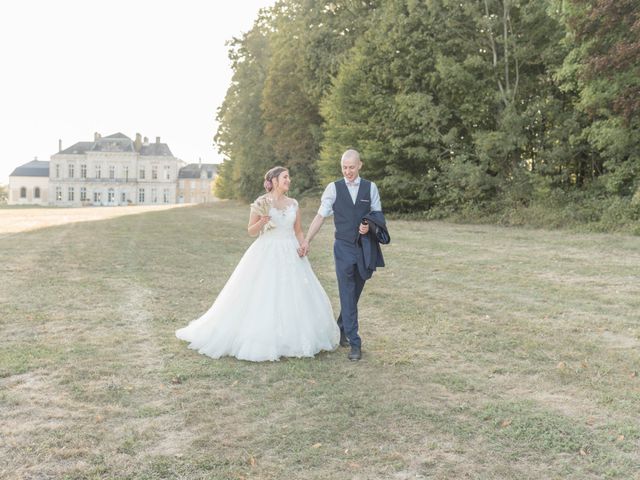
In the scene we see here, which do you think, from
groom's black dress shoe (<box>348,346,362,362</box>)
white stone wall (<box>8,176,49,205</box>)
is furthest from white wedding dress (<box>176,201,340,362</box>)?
white stone wall (<box>8,176,49,205</box>)

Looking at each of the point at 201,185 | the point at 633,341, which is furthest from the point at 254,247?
the point at 201,185

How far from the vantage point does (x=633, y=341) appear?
6426 mm

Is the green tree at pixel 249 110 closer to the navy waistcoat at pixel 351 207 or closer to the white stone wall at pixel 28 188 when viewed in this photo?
the navy waistcoat at pixel 351 207

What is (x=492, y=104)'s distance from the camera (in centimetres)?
2497

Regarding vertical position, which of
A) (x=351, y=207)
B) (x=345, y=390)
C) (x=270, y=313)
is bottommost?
(x=345, y=390)

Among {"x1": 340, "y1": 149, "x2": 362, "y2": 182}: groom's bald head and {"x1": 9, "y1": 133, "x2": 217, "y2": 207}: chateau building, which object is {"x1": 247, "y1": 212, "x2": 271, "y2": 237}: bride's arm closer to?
{"x1": 340, "y1": 149, "x2": 362, "y2": 182}: groom's bald head

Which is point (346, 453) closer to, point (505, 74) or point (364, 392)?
point (364, 392)

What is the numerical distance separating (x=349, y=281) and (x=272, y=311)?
834 mm

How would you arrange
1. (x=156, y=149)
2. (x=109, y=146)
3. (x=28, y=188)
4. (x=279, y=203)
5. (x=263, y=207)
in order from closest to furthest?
(x=263, y=207) → (x=279, y=203) → (x=109, y=146) → (x=156, y=149) → (x=28, y=188)

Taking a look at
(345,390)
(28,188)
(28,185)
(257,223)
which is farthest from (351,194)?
(28,185)

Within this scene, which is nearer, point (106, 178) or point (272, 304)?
point (272, 304)

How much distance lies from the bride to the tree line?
15.0 metres

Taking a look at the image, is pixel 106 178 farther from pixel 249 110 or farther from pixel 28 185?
pixel 249 110

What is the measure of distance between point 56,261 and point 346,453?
11.2 meters
